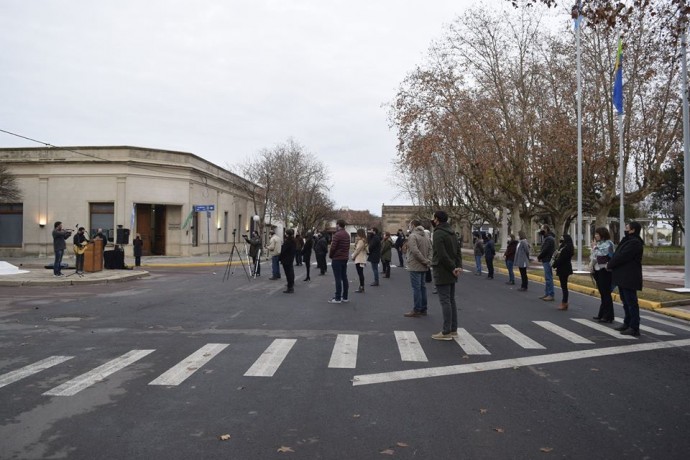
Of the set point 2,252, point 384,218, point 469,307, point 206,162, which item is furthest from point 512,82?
point 384,218

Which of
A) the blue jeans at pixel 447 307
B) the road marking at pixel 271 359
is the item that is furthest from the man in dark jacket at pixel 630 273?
the road marking at pixel 271 359

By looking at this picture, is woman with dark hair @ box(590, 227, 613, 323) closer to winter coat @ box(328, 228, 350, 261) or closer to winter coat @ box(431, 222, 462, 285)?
winter coat @ box(431, 222, 462, 285)

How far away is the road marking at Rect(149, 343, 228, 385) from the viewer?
5.78 meters

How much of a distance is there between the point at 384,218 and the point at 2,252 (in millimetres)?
90684

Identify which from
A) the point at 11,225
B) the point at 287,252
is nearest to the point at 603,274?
the point at 287,252

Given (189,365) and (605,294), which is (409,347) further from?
(605,294)

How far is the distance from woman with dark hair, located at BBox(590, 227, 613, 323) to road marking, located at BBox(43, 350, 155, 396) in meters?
8.14

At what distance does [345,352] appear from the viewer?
719cm

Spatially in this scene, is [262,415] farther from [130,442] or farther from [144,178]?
[144,178]

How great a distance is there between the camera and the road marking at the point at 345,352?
6523 mm

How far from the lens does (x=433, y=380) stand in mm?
5883

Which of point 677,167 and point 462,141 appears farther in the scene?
point 677,167

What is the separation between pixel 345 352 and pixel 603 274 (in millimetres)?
5865

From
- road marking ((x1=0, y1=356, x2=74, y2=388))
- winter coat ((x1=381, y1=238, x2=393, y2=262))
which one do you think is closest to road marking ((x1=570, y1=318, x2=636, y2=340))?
road marking ((x1=0, y1=356, x2=74, y2=388))
